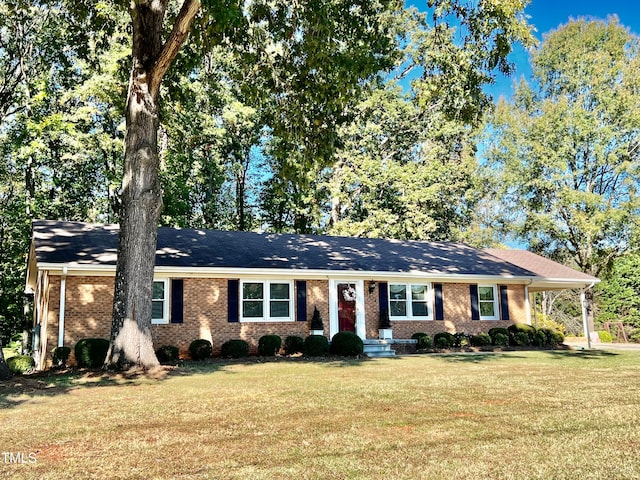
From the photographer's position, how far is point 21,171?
85.8 ft

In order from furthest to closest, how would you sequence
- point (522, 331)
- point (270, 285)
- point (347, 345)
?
point (522, 331) → point (270, 285) → point (347, 345)

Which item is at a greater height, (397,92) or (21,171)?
(397,92)

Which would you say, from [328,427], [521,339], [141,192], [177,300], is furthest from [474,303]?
[328,427]

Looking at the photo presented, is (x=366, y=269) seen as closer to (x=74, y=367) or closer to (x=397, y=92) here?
(x=74, y=367)

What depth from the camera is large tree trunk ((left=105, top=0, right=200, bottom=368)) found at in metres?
11.9

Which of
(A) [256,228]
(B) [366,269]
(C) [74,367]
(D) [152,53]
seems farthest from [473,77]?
(A) [256,228]

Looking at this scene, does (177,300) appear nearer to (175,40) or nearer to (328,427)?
(175,40)

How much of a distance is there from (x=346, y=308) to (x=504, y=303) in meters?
6.71

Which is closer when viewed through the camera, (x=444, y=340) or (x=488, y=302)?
(x=444, y=340)

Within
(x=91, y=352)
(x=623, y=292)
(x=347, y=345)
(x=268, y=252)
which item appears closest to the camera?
(x=91, y=352)

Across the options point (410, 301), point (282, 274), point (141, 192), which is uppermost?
point (141, 192)

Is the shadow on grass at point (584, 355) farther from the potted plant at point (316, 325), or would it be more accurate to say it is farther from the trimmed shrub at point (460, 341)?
the potted plant at point (316, 325)

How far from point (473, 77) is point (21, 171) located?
22.5 m

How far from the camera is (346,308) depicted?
19500 mm
